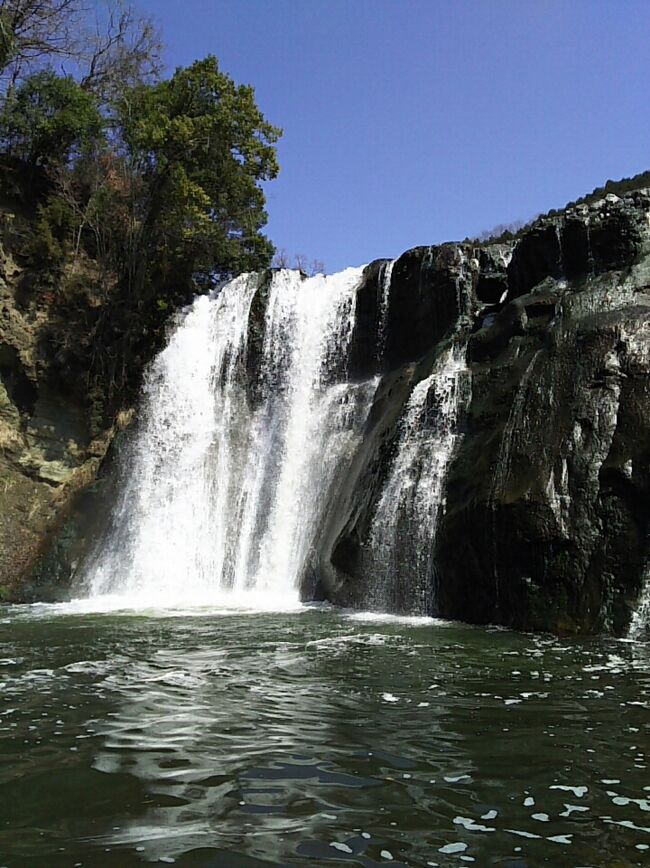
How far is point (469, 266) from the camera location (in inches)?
763

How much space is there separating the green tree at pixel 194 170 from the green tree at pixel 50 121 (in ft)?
4.68

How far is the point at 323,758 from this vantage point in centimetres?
496

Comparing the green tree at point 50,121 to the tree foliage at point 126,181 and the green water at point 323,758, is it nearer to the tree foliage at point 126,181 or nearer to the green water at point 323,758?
the tree foliage at point 126,181

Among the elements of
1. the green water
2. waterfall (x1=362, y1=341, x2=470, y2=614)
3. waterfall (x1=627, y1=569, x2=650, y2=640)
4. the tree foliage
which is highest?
the tree foliage

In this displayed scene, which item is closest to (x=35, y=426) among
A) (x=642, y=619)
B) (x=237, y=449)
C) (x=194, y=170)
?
(x=237, y=449)

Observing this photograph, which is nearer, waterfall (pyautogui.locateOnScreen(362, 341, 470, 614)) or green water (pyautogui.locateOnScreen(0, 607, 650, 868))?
green water (pyautogui.locateOnScreen(0, 607, 650, 868))

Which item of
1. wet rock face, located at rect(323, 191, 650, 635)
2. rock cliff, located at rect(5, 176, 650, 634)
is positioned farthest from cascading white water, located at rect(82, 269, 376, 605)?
wet rock face, located at rect(323, 191, 650, 635)

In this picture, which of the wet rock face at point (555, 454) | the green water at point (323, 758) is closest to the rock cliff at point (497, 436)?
the wet rock face at point (555, 454)

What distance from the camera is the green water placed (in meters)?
3.68

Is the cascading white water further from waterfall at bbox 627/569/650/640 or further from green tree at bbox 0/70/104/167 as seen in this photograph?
green tree at bbox 0/70/104/167

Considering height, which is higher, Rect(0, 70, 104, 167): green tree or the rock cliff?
Rect(0, 70, 104, 167): green tree

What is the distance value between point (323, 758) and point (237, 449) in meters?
16.0

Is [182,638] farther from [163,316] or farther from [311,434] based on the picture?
[163,316]

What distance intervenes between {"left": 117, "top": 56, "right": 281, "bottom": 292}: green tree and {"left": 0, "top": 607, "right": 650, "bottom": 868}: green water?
19.3 meters
